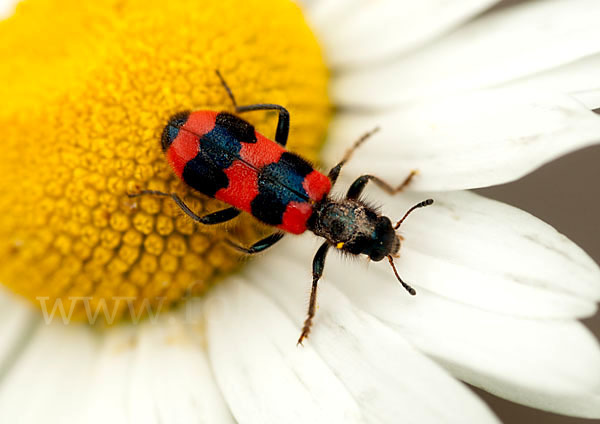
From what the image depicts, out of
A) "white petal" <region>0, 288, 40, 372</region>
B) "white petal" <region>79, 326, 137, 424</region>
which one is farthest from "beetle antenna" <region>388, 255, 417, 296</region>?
"white petal" <region>0, 288, 40, 372</region>

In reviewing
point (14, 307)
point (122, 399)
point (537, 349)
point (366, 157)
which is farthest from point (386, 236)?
point (14, 307)

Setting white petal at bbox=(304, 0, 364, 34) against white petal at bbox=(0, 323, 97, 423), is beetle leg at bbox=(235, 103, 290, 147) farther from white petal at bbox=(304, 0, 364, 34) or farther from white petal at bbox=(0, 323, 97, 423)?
white petal at bbox=(0, 323, 97, 423)

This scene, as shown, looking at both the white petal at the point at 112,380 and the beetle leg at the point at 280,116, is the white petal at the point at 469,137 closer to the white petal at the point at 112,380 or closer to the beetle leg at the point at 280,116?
the beetle leg at the point at 280,116

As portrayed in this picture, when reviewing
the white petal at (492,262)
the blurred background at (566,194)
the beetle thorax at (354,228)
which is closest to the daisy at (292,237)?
the white petal at (492,262)

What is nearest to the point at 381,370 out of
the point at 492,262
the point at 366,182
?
the point at 492,262

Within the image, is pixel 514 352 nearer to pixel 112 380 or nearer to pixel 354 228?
pixel 354 228
